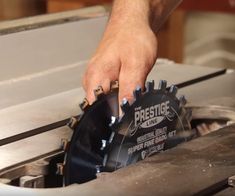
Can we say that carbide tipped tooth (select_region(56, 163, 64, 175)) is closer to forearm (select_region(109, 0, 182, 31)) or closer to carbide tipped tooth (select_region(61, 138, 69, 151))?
carbide tipped tooth (select_region(61, 138, 69, 151))

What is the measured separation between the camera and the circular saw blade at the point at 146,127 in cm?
79

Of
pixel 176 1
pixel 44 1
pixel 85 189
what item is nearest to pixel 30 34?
pixel 176 1

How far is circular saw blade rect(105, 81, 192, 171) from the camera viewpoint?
2.61 ft

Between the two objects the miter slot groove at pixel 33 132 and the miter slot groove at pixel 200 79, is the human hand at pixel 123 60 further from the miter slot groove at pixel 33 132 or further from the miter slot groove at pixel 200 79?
the miter slot groove at pixel 200 79

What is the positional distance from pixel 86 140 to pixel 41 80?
0.33 m

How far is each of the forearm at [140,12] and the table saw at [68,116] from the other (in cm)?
11

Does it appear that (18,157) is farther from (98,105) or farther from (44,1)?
(44,1)

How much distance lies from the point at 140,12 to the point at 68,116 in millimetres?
160

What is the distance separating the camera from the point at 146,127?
0.83 metres

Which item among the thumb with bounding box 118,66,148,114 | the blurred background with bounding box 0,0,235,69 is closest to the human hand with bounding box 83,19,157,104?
the thumb with bounding box 118,66,148,114

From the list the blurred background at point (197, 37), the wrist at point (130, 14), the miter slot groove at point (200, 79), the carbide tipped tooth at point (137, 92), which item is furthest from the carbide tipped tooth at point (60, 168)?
the blurred background at point (197, 37)

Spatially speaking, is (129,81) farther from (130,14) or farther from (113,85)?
(130,14)

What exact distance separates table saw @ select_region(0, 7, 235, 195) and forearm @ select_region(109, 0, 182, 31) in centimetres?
11

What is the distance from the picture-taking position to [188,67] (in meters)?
1.19
